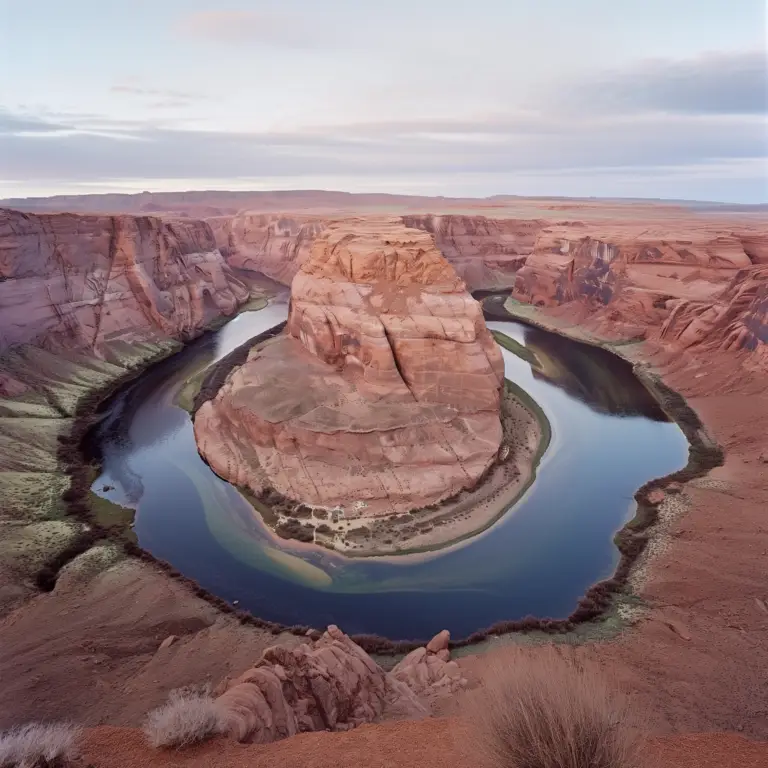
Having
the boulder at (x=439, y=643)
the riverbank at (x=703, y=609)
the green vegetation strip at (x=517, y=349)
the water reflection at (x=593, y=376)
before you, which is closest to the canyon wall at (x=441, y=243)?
the green vegetation strip at (x=517, y=349)

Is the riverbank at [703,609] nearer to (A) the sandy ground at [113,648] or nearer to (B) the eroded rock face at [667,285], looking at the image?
(A) the sandy ground at [113,648]

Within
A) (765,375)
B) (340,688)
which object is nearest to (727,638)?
(340,688)

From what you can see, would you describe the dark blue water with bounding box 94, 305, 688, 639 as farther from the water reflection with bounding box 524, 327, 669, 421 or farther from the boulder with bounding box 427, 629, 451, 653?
the boulder with bounding box 427, 629, 451, 653

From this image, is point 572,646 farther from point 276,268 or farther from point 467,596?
point 276,268

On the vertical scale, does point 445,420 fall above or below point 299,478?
above

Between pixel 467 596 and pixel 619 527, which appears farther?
pixel 619 527

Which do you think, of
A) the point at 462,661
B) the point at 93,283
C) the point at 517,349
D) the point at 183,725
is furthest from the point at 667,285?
the point at 183,725

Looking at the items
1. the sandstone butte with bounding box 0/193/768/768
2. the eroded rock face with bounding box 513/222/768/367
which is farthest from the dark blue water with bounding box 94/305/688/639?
the eroded rock face with bounding box 513/222/768/367
